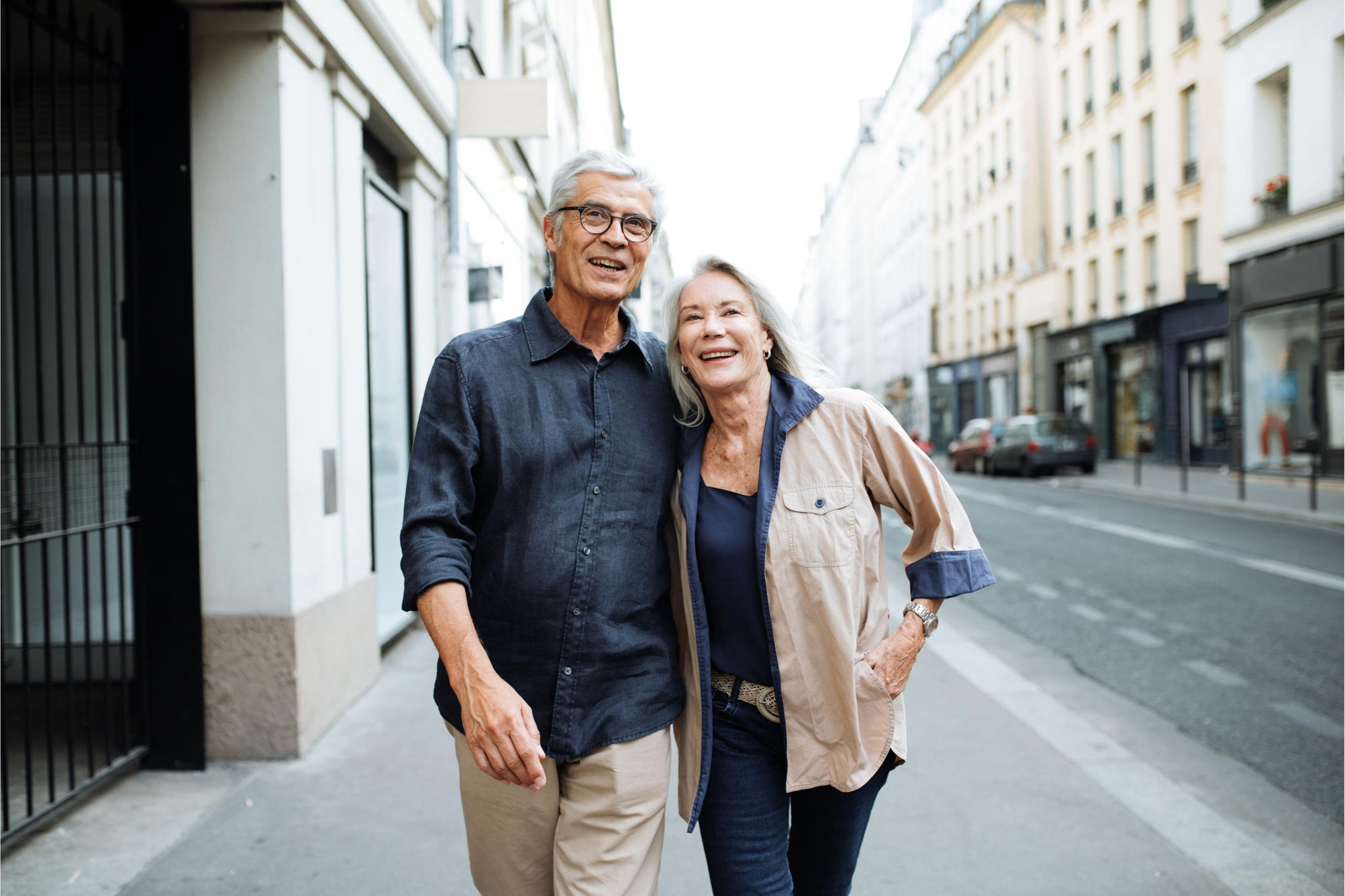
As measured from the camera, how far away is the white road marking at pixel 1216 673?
230 inches

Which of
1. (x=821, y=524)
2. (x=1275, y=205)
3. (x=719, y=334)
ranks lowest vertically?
(x=821, y=524)

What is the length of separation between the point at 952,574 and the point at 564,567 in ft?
2.77

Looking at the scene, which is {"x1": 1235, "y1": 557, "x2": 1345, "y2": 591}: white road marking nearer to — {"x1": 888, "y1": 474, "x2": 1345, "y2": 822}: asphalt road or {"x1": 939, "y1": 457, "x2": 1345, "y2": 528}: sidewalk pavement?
{"x1": 888, "y1": 474, "x2": 1345, "y2": 822}: asphalt road

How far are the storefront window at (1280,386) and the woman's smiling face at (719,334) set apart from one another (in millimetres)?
19248

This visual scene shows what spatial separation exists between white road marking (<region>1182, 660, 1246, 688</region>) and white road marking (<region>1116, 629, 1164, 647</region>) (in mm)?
473

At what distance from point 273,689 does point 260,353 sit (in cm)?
142

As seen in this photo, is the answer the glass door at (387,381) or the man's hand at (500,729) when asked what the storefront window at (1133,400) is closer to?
the glass door at (387,381)

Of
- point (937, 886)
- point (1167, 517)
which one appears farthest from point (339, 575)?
point (1167, 517)

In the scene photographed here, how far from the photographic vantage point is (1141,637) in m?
7.07

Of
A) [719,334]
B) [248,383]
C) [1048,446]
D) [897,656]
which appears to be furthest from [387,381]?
[1048,446]

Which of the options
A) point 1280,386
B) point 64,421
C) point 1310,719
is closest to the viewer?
point 64,421

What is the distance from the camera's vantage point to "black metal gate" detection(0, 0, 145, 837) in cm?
390

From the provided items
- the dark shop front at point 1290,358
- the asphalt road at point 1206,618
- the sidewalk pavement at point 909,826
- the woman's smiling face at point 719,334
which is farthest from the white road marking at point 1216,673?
the dark shop front at point 1290,358

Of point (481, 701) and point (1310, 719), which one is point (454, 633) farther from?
point (1310, 719)
